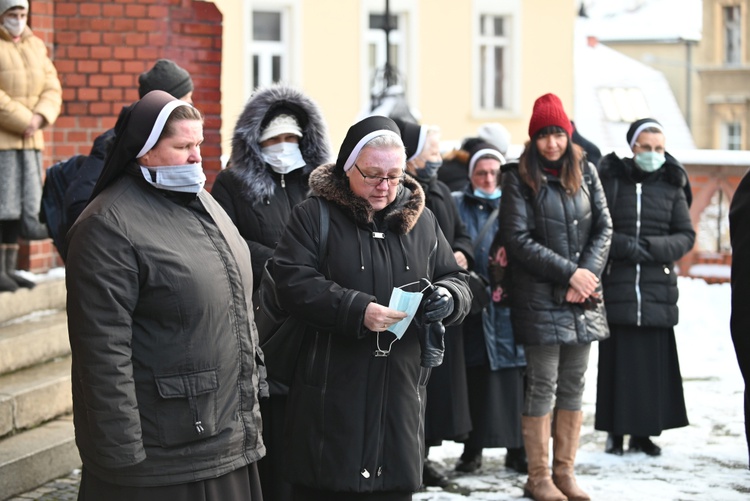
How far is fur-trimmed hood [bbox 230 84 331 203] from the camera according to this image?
6.70 metres

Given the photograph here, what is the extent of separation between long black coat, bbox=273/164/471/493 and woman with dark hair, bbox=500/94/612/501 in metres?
1.75

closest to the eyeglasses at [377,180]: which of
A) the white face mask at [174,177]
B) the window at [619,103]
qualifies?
the white face mask at [174,177]

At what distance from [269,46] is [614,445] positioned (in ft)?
62.6

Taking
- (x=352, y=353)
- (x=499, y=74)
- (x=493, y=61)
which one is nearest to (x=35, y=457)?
(x=352, y=353)

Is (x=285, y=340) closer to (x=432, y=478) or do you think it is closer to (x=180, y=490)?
(x=180, y=490)

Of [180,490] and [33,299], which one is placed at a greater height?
[33,299]

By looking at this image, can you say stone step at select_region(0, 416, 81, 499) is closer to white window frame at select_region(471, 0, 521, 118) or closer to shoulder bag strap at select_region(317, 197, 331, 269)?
shoulder bag strap at select_region(317, 197, 331, 269)

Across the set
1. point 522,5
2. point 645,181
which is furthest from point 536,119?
point 522,5

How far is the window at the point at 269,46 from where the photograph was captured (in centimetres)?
2655

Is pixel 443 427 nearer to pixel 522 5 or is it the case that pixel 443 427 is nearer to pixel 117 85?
pixel 117 85

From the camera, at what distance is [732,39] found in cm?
6625

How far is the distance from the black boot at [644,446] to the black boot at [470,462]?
1.07 metres

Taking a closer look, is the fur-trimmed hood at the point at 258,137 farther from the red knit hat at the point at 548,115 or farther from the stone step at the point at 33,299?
the stone step at the point at 33,299

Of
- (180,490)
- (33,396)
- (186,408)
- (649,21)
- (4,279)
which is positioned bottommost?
(33,396)
